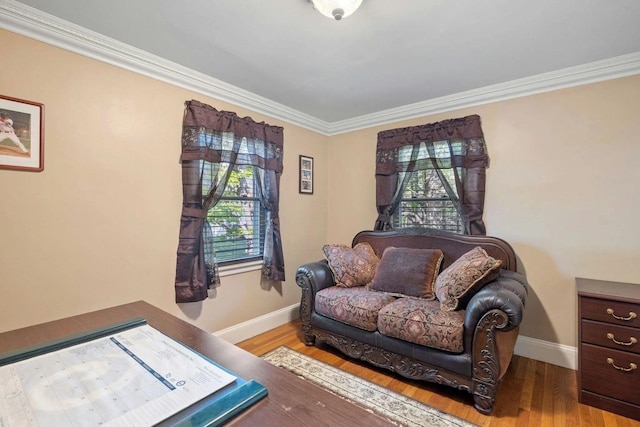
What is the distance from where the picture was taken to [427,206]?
10.4 ft

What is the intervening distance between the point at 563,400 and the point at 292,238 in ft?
8.82

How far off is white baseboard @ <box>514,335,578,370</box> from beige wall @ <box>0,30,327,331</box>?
280 centimetres

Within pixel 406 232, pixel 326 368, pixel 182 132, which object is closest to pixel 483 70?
pixel 406 232

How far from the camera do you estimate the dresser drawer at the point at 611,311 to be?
1835 mm

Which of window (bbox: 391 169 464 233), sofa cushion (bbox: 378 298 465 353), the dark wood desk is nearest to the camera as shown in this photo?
the dark wood desk

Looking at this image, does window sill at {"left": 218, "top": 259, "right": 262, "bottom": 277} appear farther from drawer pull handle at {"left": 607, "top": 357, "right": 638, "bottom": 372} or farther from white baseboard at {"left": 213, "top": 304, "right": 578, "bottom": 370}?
drawer pull handle at {"left": 607, "top": 357, "right": 638, "bottom": 372}

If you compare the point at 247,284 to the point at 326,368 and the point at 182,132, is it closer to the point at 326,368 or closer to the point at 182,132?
the point at 326,368

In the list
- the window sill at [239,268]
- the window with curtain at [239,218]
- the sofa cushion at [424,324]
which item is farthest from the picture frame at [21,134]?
the sofa cushion at [424,324]

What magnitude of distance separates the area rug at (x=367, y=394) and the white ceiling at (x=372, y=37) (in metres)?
2.23

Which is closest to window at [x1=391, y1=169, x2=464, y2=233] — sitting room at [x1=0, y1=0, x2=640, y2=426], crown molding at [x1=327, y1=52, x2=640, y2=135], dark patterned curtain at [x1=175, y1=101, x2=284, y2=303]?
sitting room at [x1=0, y1=0, x2=640, y2=426]

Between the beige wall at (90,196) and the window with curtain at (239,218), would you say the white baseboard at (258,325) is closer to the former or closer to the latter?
the beige wall at (90,196)

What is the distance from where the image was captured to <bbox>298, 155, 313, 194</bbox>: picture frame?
3.59 meters

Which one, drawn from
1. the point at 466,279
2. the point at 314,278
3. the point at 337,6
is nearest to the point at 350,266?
the point at 314,278

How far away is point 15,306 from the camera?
175 centimetres
